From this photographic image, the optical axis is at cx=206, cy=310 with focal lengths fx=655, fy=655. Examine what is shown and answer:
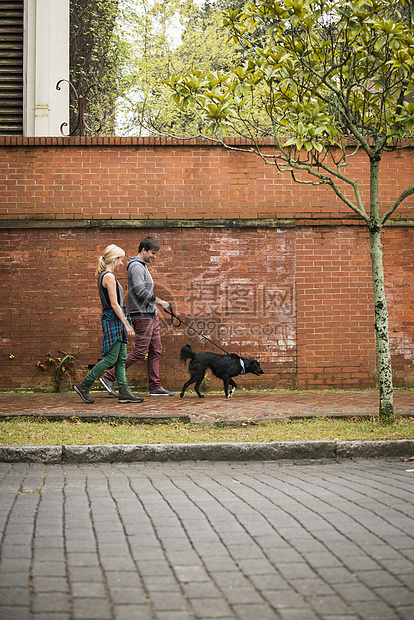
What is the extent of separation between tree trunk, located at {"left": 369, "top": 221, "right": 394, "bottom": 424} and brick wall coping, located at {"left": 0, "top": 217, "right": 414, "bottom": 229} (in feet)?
9.09

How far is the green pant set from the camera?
27.6 ft

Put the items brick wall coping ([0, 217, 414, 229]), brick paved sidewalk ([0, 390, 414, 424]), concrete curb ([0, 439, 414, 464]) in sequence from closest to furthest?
concrete curb ([0, 439, 414, 464]) < brick paved sidewalk ([0, 390, 414, 424]) < brick wall coping ([0, 217, 414, 229])

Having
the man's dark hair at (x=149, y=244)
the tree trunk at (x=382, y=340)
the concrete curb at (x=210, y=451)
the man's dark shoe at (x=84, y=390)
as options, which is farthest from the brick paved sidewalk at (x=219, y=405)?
the man's dark hair at (x=149, y=244)

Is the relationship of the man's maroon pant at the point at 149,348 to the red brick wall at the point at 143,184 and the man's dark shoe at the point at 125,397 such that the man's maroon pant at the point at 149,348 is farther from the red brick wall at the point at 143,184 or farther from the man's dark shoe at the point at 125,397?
the red brick wall at the point at 143,184

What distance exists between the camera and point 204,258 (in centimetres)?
1011

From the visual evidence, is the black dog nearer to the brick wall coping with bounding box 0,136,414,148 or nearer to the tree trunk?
the tree trunk

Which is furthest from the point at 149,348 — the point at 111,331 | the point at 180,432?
the point at 180,432

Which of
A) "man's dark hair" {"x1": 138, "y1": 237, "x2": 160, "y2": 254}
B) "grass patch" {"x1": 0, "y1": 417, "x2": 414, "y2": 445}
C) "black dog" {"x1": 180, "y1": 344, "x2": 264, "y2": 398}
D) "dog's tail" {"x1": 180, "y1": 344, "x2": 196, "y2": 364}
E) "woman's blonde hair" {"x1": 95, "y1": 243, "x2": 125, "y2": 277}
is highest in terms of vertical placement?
"man's dark hair" {"x1": 138, "y1": 237, "x2": 160, "y2": 254}

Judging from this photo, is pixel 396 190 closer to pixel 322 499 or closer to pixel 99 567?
pixel 322 499

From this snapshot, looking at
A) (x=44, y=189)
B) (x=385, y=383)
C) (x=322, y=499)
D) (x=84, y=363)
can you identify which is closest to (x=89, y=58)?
(x=44, y=189)

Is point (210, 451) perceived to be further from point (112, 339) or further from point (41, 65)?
point (41, 65)

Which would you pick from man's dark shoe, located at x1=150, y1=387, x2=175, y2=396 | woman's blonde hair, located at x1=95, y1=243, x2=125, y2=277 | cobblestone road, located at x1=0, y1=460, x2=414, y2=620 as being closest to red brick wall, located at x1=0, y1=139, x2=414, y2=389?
man's dark shoe, located at x1=150, y1=387, x2=175, y2=396

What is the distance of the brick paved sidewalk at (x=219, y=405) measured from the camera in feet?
24.8

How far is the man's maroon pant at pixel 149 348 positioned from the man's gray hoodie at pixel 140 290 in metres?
0.12
